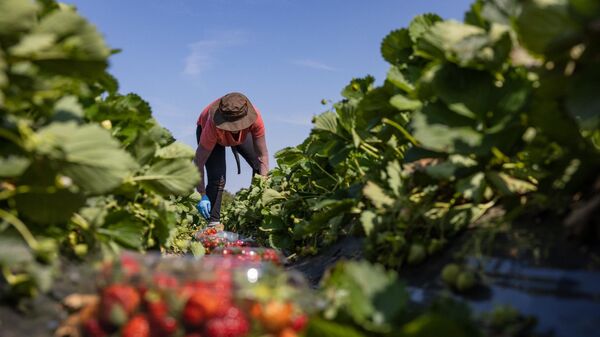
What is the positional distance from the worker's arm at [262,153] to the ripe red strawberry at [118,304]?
7289mm

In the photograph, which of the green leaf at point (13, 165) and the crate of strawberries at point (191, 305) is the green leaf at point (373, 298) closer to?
the crate of strawberries at point (191, 305)

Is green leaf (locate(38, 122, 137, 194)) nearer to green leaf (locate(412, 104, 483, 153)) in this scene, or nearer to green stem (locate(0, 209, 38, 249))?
green stem (locate(0, 209, 38, 249))

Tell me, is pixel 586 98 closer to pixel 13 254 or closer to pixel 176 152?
pixel 13 254

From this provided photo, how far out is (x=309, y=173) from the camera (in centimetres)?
435

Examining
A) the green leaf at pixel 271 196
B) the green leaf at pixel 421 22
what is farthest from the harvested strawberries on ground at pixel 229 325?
the green leaf at pixel 271 196

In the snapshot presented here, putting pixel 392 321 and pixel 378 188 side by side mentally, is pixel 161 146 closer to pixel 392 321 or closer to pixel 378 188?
pixel 378 188

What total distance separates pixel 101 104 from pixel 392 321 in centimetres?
145

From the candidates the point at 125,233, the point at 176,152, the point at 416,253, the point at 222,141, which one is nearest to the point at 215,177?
the point at 222,141

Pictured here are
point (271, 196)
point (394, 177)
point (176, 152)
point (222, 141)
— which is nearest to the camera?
point (394, 177)

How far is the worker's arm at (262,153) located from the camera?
28.1 feet

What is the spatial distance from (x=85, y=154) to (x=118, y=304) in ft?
1.51

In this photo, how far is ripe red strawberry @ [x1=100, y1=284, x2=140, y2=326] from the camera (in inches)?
46.4

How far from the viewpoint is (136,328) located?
1.16 meters

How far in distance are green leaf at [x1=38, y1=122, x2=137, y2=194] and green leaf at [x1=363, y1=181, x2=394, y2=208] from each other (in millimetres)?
1000
